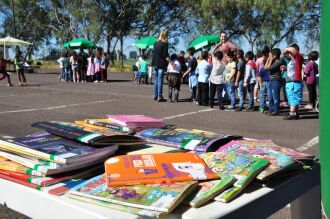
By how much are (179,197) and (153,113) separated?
28.1 ft

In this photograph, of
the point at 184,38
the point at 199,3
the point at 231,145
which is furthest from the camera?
the point at 184,38

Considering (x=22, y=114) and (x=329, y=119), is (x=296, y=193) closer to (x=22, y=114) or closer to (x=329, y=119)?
(x=329, y=119)

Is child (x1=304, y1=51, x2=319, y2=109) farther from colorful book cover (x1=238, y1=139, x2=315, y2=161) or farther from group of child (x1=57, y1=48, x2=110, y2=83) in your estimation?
group of child (x1=57, y1=48, x2=110, y2=83)

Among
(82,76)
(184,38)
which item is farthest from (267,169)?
(184,38)

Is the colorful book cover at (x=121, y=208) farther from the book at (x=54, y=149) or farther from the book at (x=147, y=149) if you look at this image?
the book at (x=147, y=149)

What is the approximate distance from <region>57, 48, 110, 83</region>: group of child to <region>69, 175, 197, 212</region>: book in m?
20.1

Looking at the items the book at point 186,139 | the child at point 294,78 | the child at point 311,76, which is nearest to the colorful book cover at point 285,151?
the book at point 186,139

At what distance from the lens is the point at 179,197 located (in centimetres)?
136

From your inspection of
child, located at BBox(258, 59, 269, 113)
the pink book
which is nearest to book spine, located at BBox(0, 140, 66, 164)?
the pink book

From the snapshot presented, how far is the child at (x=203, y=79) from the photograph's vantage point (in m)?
11.2

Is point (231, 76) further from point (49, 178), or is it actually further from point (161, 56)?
point (49, 178)

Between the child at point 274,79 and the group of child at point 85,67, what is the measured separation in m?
13.0

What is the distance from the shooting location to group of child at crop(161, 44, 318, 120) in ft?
29.7

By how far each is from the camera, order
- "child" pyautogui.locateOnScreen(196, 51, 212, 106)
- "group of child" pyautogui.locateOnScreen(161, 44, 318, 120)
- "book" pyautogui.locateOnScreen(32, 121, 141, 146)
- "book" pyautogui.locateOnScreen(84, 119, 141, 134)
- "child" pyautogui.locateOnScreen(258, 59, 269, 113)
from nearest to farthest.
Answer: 1. "book" pyautogui.locateOnScreen(32, 121, 141, 146)
2. "book" pyautogui.locateOnScreen(84, 119, 141, 134)
3. "group of child" pyautogui.locateOnScreen(161, 44, 318, 120)
4. "child" pyautogui.locateOnScreen(258, 59, 269, 113)
5. "child" pyautogui.locateOnScreen(196, 51, 212, 106)
